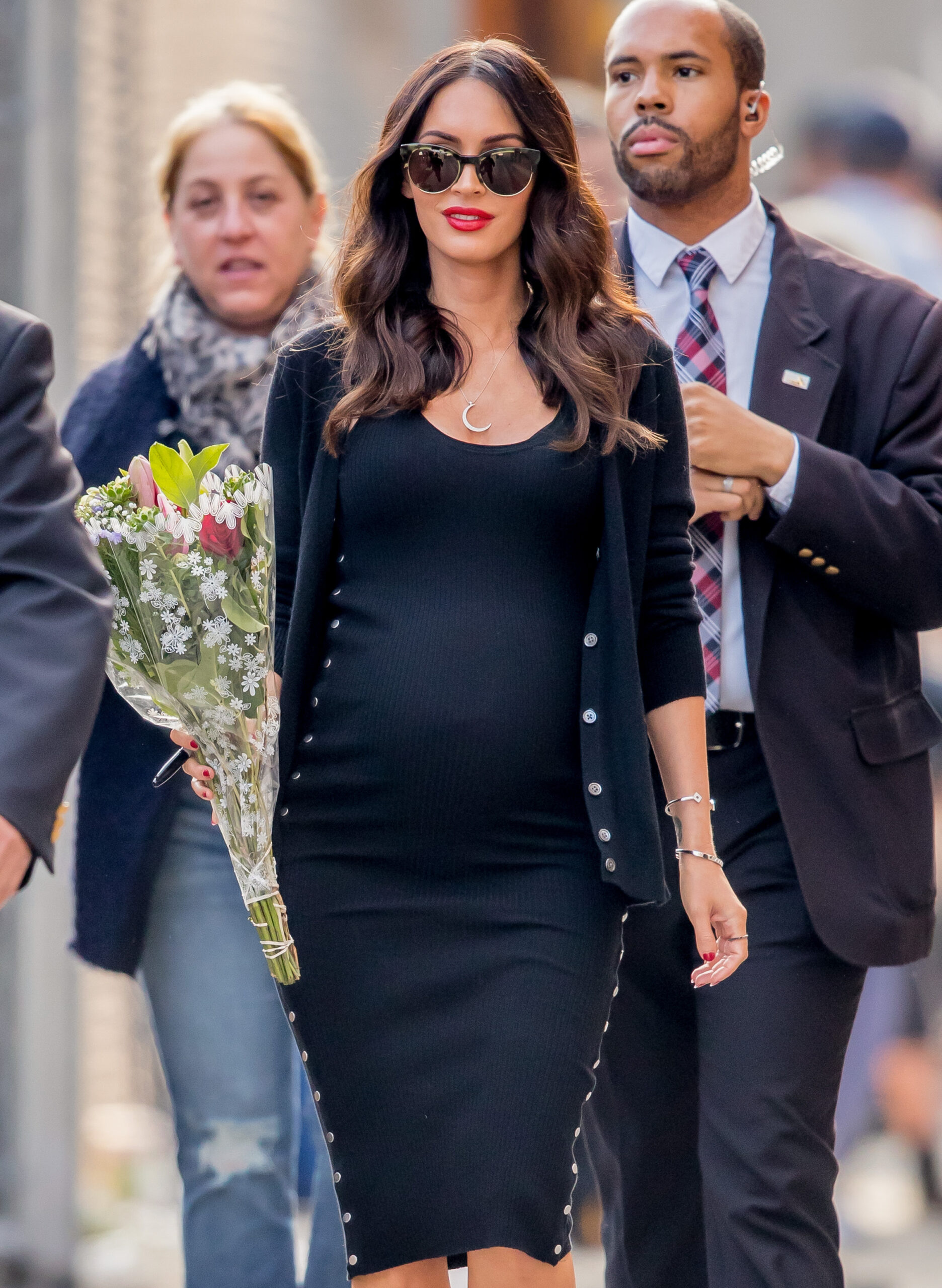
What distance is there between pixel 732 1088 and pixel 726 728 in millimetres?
632

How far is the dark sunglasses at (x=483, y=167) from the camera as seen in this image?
3355 mm

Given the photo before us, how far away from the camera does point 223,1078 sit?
409 cm

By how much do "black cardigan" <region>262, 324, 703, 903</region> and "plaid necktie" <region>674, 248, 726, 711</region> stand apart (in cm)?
31

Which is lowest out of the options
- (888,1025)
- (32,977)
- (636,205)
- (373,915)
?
(888,1025)

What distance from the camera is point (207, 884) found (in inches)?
163

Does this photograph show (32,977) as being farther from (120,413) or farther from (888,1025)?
(888,1025)

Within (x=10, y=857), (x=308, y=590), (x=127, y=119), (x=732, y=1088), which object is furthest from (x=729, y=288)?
(x=127, y=119)

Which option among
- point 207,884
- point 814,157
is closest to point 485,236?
point 207,884

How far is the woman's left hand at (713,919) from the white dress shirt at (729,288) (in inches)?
23.6

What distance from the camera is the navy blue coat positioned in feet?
13.4

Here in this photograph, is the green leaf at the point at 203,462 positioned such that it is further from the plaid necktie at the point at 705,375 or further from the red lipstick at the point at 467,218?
the plaid necktie at the point at 705,375

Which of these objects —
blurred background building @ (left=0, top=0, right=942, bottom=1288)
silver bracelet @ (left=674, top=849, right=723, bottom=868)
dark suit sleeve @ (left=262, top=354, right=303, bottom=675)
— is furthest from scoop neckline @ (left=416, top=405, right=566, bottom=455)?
blurred background building @ (left=0, top=0, right=942, bottom=1288)

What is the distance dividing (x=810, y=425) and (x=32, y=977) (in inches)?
116

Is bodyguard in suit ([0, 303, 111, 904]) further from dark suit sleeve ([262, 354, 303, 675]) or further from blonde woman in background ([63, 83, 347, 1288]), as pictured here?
blonde woman in background ([63, 83, 347, 1288])
